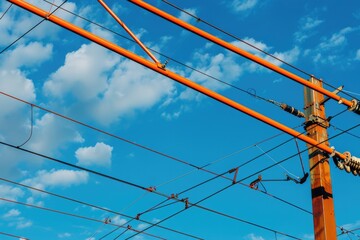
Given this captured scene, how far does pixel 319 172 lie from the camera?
1289cm

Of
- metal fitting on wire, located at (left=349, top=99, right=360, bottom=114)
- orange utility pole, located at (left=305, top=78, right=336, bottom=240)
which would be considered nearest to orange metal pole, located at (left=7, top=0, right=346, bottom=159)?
orange utility pole, located at (left=305, top=78, right=336, bottom=240)

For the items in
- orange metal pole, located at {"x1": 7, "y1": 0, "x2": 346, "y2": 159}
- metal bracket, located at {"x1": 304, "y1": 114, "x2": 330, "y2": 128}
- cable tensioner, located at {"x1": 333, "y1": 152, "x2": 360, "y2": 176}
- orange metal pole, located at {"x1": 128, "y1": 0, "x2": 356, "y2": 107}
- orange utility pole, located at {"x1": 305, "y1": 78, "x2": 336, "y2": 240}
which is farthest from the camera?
metal bracket, located at {"x1": 304, "y1": 114, "x2": 330, "y2": 128}

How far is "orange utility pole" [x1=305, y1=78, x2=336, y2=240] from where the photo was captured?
12.3 meters

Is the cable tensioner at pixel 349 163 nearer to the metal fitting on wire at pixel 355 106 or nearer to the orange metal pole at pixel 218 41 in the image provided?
the metal fitting on wire at pixel 355 106

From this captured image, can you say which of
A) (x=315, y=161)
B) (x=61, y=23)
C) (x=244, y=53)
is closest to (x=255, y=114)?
(x=244, y=53)

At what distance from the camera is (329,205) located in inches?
496

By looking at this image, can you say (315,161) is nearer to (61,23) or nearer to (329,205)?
(329,205)

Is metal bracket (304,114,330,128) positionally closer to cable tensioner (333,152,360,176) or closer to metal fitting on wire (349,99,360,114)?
cable tensioner (333,152,360,176)

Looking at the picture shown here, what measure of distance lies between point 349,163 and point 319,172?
44.8 inches

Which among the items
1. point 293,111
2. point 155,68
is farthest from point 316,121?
point 155,68

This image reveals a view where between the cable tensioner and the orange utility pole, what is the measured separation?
0.37 meters

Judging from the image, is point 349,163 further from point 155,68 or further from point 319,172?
point 155,68

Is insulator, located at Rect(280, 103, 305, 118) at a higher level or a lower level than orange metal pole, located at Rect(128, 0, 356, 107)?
higher

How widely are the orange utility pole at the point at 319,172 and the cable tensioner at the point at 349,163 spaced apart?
372 millimetres
